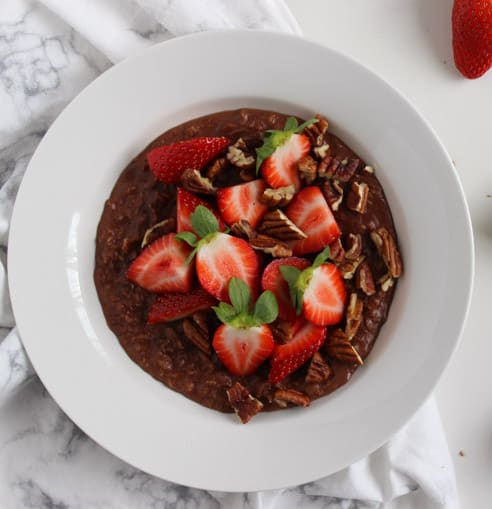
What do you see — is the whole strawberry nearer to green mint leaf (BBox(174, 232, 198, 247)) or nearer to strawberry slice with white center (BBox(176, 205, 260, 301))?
strawberry slice with white center (BBox(176, 205, 260, 301))

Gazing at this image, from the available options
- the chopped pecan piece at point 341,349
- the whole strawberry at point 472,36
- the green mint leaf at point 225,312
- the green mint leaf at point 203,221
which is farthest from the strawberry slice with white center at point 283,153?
the whole strawberry at point 472,36

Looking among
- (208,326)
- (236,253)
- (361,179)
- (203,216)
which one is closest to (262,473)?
(208,326)

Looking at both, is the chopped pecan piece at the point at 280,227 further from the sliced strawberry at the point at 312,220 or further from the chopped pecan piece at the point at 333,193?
the chopped pecan piece at the point at 333,193

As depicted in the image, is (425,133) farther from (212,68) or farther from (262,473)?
(262,473)

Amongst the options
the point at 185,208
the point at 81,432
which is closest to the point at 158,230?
the point at 185,208

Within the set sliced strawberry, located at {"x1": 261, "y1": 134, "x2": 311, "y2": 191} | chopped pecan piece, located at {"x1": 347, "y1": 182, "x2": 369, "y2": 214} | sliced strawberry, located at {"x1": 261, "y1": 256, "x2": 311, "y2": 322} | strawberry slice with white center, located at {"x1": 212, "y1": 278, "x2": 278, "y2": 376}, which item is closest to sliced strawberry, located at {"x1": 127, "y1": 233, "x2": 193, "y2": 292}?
strawberry slice with white center, located at {"x1": 212, "y1": 278, "x2": 278, "y2": 376}

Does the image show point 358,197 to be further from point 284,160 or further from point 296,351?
point 296,351
